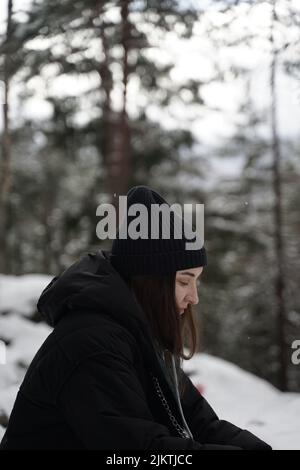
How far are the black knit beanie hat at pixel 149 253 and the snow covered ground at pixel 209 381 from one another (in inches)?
111

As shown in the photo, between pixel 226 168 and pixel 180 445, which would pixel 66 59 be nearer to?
pixel 180 445

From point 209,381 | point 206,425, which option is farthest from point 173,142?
point 206,425

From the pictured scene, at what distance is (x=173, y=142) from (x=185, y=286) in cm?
1230

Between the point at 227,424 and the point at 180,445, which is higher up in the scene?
the point at 180,445

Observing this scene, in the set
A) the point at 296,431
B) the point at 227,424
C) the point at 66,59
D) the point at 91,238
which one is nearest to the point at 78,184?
the point at 91,238

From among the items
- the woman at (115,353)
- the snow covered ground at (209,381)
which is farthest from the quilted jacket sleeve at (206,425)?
the snow covered ground at (209,381)

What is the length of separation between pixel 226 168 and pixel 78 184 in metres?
5.41

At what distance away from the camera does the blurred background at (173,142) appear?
592cm

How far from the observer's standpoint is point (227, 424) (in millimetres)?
2904

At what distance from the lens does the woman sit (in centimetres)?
206

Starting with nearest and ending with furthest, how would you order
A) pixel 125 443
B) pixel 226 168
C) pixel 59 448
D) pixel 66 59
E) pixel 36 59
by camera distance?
pixel 125 443 → pixel 59 448 → pixel 36 59 → pixel 66 59 → pixel 226 168

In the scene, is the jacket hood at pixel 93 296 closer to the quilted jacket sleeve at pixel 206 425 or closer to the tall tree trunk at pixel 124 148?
the quilted jacket sleeve at pixel 206 425

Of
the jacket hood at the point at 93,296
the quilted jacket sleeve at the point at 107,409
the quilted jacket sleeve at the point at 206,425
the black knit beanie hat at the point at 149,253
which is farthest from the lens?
the quilted jacket sleeve at the point at 206,425

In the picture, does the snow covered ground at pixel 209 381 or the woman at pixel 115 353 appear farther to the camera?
the snow covered ground at pixel 209 381
